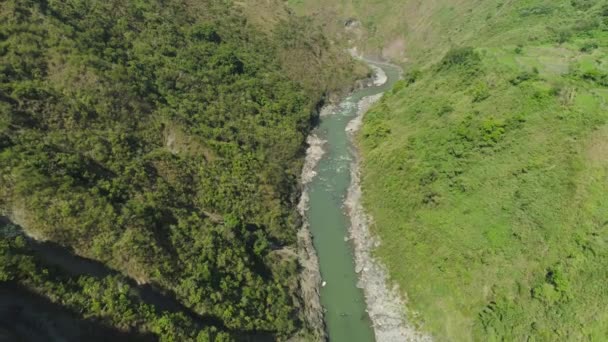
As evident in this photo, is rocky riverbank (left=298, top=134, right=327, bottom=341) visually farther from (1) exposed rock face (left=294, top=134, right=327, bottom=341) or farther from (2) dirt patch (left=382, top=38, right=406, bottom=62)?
(2) dirt patch (left=382, top=38, right=406, bottom=62)

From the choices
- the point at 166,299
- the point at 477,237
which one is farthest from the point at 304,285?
the point at 477,237

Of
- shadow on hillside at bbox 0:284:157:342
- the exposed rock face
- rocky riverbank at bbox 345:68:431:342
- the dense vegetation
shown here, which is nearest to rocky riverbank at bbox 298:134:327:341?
the exposed rock face

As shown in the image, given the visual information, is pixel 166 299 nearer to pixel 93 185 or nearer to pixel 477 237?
pixel 93 185

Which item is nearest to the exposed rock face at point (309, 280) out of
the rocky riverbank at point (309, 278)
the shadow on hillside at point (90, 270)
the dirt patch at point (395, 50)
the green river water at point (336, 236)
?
the rocky riverbank at point (309, 278)

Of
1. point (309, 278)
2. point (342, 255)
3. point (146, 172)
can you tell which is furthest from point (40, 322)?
point (342, 255)

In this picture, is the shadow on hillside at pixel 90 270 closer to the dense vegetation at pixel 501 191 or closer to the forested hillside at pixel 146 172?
the forested hillside at pixel 146 172

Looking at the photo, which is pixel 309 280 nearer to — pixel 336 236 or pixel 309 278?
pixel 309 278

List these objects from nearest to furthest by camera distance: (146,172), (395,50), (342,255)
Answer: (146,172), (342,255), (395,50)
